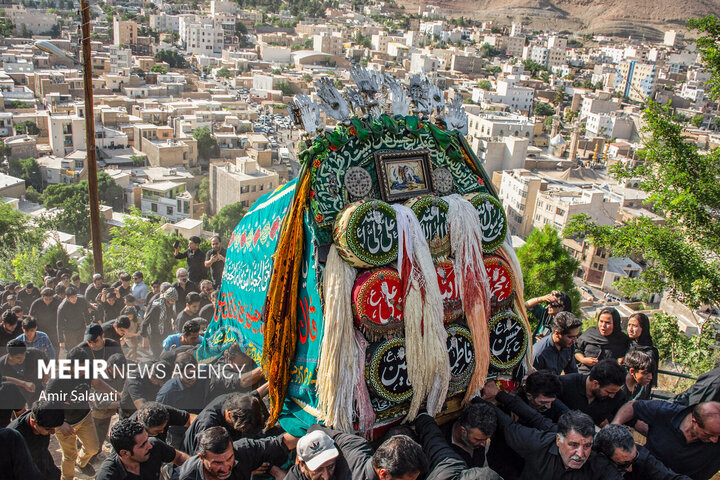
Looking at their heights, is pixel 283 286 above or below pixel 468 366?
above

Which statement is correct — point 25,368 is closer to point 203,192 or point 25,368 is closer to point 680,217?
point 680,217

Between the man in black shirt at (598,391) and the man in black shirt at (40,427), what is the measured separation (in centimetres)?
325

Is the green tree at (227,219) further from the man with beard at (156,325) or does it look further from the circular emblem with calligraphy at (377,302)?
the circular emblem with calligraphy at (377,302)

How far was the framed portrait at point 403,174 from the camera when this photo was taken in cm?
386

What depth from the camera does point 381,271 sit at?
366cm

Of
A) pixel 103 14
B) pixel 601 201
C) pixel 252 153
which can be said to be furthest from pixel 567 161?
pixel 103 14

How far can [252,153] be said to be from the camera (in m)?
43.7

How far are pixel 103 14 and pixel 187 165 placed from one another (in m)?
64.0

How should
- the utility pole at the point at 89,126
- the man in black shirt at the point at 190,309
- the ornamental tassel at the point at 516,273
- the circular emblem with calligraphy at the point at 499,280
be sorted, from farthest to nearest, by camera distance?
the utility pole at the point at 89,126
the man in black shirt at the point at 190,309
the ornamental tassel at the point at 516,273
the circular emblem with calligraphy at the point at 499,280

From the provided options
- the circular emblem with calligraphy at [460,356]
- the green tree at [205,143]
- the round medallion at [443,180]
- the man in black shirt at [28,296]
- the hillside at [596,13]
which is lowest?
the green tree at [205,143]

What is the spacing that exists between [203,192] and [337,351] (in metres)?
38.3

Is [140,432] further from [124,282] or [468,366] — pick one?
[124,282]

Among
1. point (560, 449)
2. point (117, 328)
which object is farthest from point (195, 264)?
point (560, 449)

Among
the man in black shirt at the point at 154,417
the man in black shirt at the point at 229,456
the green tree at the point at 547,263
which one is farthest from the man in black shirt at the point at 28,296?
the green tree at the point at 547,263
